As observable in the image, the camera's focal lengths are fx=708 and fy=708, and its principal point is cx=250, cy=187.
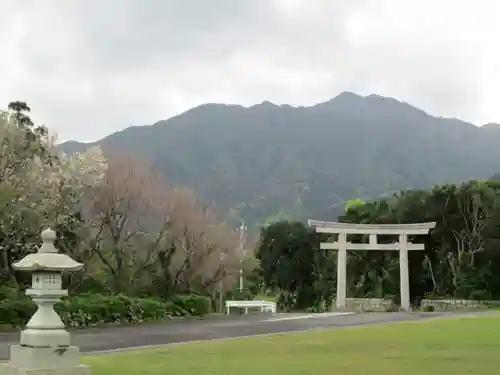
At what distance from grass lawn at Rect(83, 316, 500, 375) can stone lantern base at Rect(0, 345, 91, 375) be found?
42 centimetres

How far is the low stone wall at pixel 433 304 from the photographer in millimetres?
30484

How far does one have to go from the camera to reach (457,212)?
116 feet

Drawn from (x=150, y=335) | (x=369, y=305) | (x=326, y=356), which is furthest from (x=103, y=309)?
(x=369, y=305)

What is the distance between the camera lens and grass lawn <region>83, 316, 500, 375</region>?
28.3ft

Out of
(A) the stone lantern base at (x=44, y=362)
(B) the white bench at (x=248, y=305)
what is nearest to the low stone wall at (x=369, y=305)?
(B) the white bench at (x=248, y=305)

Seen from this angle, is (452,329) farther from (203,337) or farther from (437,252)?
(437,252)

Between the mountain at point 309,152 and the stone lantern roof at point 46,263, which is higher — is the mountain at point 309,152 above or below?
above

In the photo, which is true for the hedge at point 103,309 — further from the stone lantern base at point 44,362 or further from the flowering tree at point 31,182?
the stone lantern base at point 44,362

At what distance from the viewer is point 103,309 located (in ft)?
66.4

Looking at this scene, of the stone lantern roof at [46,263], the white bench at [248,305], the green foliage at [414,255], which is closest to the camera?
the stone lantern roof at [46,263]

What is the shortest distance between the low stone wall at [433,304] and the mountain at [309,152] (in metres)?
44.0

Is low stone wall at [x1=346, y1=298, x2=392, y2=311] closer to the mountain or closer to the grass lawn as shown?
the grass lawn

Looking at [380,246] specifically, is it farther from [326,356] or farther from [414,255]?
[326,356]

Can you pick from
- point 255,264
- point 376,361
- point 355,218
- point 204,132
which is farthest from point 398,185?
point 376,361
